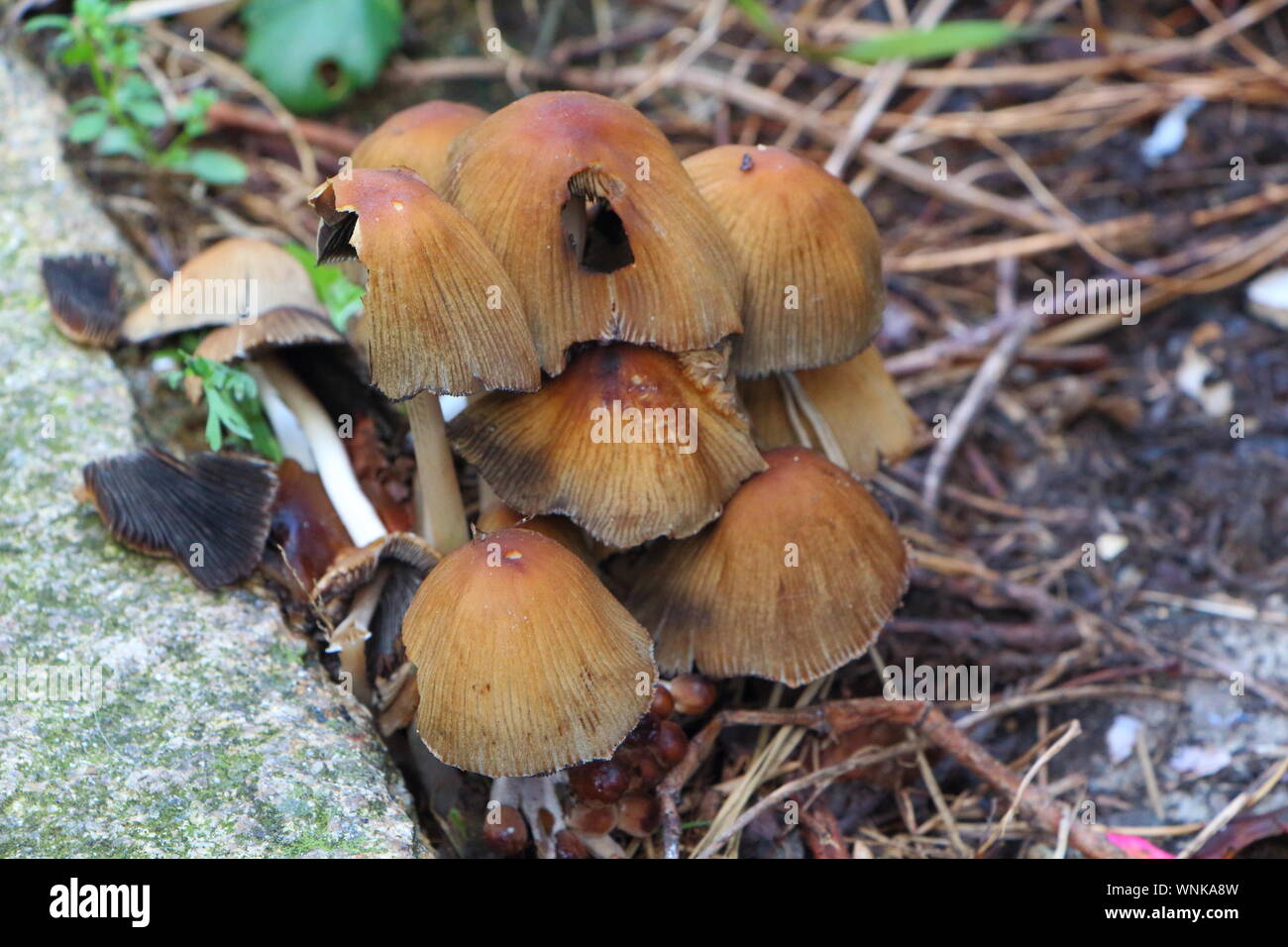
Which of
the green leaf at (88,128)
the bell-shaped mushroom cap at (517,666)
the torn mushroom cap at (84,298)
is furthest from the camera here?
the green leaf at (88,128)

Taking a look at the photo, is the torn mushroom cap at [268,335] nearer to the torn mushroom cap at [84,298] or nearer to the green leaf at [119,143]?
the torn mushroom cap at [84,298]

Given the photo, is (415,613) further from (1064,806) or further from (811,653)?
(1064,806)

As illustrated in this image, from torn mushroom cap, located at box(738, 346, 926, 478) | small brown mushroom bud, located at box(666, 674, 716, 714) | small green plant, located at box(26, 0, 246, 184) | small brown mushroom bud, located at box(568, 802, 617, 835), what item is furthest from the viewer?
small green plant, located at box(26, 0, 246, 184)

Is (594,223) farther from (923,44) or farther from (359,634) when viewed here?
(923,44)

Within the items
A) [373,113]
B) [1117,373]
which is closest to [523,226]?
[373,113]

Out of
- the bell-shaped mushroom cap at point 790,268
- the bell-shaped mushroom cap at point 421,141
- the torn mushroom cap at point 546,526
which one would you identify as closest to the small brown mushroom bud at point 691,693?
the torn mushroom cap at point 546,526

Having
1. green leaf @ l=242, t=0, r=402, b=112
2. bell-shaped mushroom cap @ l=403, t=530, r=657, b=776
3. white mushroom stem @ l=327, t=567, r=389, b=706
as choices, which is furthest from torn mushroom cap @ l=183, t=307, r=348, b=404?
green leaf @ l=242, t=0, r=402, b=112

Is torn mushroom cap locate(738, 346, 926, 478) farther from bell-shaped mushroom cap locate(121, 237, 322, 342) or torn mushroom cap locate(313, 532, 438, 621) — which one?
bell-shaped mushroom cap locate(121, 237, 322, 342)

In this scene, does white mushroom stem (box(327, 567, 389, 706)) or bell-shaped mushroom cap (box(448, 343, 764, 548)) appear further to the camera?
white mushroom stem (box(327, 567, 389, 706))
